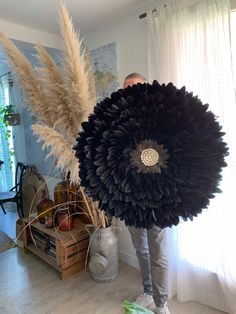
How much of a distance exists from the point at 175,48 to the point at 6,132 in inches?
114

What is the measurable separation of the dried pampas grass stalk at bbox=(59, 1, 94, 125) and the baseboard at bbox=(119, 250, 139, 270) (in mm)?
1418

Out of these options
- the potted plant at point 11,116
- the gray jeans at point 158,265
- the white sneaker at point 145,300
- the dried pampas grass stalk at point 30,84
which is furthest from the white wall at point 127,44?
the potted plant at point 11,116

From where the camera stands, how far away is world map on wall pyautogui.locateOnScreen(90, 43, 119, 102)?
6.61 ft

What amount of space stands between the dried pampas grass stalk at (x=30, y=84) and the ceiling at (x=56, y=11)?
71 centimetres

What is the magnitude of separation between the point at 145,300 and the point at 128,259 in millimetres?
532

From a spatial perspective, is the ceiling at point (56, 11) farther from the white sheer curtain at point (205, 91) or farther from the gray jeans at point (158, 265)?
the gray jeans at point (158, 265)

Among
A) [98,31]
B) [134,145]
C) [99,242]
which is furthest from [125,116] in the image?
[98,31]

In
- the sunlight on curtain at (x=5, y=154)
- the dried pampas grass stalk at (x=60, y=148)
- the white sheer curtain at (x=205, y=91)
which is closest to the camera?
the dried pampas grass stalk at (x=60, y=148)

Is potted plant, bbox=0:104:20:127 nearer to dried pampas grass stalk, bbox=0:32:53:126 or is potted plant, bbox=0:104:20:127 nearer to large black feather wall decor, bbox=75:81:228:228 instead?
dried pampas grass stalk, bbox=0:32:53:126

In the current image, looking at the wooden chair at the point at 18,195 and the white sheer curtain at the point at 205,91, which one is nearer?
the white sheer curtain at the point at 205,91

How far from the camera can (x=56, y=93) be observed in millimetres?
1111

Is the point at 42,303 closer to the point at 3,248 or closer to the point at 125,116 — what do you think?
the point at 3,248

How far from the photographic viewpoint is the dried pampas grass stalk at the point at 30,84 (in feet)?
3.76

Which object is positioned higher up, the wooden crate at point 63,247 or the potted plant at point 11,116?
the potted plant at point 11,116
